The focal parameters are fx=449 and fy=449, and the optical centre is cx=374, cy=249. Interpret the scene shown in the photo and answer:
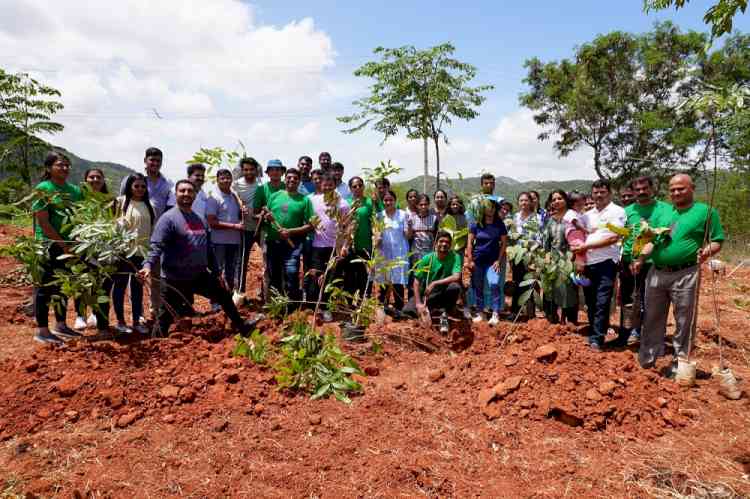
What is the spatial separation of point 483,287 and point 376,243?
1734 millimetres

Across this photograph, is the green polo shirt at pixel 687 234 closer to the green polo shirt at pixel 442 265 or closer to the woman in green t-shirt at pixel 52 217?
the green polo shirt at pixel 442 265

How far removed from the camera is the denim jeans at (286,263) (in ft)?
16.3

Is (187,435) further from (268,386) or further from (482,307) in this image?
(482,307)

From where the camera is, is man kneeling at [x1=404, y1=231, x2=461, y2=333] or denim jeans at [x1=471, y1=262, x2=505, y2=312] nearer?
man kneeling at [x1=404, y1=231, x2=461, y2=333]

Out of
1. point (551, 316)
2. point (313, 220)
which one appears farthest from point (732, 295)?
point (313, 220)

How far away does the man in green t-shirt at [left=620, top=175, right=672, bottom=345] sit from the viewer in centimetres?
443

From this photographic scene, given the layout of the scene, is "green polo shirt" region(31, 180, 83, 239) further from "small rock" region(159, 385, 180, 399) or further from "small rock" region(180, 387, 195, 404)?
"small rock" region(180, 387, 195, 404)

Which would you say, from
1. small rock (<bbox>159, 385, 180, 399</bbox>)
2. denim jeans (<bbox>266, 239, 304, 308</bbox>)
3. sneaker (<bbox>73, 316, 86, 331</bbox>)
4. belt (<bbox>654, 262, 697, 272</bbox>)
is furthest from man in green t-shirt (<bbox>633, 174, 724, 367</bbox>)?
sneaker (<bbox>73, 316, 86, 331</bbox>)

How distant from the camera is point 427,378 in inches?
149

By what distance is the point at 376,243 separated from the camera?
422 centimetres

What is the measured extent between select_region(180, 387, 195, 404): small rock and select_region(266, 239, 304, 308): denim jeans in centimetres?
183

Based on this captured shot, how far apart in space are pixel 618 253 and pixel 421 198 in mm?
2269

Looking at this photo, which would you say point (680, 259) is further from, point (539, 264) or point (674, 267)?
point (539, 264)

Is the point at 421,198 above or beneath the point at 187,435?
above
